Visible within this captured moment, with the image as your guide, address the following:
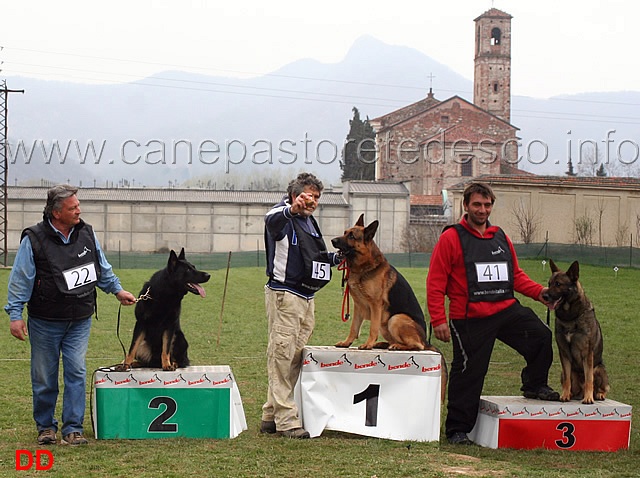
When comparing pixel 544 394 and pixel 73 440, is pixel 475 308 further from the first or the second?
pixel 73 440

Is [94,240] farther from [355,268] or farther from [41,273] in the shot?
[355,268]

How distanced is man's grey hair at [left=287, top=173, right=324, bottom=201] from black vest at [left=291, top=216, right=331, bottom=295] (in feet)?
0.85

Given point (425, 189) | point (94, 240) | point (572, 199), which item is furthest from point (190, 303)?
point (425, 189)

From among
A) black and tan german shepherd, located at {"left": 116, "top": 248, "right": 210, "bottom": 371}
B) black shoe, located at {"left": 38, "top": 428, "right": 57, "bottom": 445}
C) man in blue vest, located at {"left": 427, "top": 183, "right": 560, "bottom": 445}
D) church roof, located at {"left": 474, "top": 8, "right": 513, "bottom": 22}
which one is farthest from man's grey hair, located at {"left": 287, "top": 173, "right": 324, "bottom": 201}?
church roof, located at {"left": 474, "top": 8, "right": 513, "bottom": 22}

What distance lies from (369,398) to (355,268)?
1055 mm

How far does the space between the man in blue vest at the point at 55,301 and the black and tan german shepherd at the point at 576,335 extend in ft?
12.2

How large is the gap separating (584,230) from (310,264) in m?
30.9

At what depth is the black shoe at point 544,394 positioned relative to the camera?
19.6ft

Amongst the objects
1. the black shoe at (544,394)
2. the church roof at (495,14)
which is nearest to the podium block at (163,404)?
the black shoe at (544,394)

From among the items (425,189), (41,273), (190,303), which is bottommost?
(190,303)

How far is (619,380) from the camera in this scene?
10281 millimetres

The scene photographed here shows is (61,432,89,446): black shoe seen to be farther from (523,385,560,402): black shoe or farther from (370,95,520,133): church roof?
(370,95,520,133): church roof

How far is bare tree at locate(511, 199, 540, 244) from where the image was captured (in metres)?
34.4

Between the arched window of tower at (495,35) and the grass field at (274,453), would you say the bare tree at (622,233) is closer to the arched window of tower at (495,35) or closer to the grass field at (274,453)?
the grass field at (274,453)
